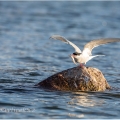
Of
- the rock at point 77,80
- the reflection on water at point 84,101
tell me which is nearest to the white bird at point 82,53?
the rock at point 77,80

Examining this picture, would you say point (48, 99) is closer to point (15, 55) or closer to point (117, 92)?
point (117, 92)

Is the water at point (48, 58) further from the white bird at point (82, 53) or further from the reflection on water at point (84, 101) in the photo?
the white bird at point (82, 53)

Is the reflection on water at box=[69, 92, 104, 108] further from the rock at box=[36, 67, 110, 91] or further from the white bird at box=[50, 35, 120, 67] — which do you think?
the white bird at box=[50, 35, 120, 67]

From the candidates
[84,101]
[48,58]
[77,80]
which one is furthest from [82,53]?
[48,58]

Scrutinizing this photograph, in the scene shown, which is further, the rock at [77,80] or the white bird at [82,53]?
the rock at [77,80]

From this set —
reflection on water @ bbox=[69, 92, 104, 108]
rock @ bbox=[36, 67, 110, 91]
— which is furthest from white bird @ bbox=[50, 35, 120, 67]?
reflection on water @ bbox=[69, 92, 104, 108]

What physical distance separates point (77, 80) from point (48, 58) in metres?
5.67

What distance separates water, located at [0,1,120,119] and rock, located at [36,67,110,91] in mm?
233

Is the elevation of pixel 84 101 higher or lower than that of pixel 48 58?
lower

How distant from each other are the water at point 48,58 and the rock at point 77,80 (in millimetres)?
233

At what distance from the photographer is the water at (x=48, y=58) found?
9820mm

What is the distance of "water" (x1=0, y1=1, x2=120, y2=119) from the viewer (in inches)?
387

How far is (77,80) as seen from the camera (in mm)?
11062

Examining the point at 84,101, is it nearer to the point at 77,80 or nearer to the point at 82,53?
the point at 77,80
